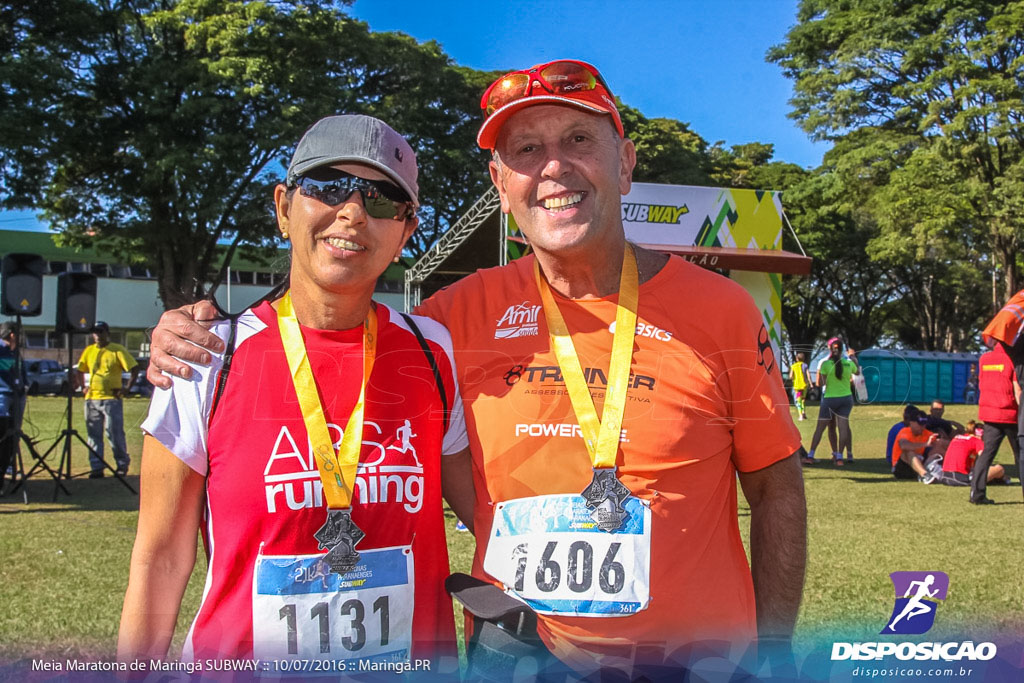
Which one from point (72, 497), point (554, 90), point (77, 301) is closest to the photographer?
point (554, 90)

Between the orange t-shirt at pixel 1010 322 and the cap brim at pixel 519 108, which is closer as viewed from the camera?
the cap brim at pixel 519 108

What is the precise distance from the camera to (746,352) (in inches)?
79.0

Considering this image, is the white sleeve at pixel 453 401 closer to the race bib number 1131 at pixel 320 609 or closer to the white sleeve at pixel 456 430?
the white sleeve at pixel 456 430

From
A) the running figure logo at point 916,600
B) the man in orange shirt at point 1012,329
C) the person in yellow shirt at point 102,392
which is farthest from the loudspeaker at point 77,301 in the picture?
the man in orange shirt at point 1012,329

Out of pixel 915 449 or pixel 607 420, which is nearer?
pixel 607 420

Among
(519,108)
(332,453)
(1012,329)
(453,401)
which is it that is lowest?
(332,453)

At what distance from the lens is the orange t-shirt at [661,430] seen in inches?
73.0

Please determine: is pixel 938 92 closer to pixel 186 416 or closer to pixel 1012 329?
pixel 1012 329

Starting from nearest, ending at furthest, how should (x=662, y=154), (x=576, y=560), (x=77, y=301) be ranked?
(x=576, y=560)
(x=77, y=301)
(x=662, y=154)

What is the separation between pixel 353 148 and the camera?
5.91ft

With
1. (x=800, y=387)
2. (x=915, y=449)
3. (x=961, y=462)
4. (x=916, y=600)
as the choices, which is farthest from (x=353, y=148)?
(x=915, y=449)

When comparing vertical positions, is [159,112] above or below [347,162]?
above

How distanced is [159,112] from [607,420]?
62.0 feet

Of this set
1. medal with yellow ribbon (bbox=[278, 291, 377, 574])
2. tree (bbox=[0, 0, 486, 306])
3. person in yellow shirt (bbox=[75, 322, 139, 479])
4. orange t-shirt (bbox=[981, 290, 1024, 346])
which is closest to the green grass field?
medal with yellow ribbon (bbox=[278, 291, 377, 574])
